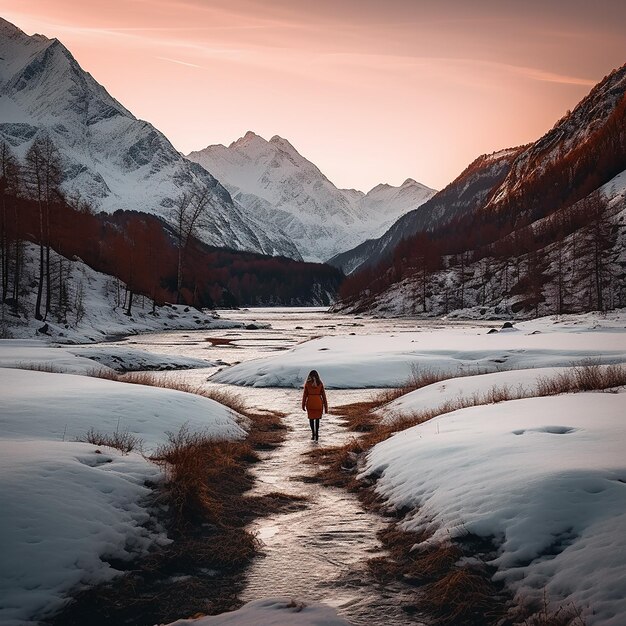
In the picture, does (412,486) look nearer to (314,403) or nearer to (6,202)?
(314,403)

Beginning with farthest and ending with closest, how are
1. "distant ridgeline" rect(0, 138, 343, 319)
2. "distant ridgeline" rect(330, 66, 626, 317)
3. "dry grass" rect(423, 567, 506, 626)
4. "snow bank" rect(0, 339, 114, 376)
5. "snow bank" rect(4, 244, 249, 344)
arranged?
"distant ridgeline" rect(330, 66, 626, 317), "distant ridgeline" rect(0, 138, 343, 319), "snow bank" rect(4, 244, 249, 344), "snow bank" rect(0, 339, 114, 376), "dry grass" rect(423, 567, 506, 626)

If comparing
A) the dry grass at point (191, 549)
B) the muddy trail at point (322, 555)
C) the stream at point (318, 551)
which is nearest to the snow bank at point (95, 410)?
the dry grass at point (191, 549)

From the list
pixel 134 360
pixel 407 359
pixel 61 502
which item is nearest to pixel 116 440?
pixel 61 502

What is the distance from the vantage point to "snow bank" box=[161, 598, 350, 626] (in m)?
5.09

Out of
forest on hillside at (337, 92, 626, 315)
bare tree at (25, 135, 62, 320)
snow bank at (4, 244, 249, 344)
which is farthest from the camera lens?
forest on hillside at (337, 92, 626, 315)

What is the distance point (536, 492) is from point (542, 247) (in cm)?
10897

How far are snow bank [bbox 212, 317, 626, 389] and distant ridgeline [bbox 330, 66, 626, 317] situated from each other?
37433mm

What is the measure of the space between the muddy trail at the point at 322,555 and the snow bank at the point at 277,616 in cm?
29

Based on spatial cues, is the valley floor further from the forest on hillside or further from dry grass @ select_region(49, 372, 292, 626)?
the forest on hillside

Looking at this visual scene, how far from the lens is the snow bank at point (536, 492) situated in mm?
5234

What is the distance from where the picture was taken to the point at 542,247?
106m

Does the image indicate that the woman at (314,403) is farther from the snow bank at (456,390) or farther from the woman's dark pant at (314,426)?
the snow bank at (456,390)

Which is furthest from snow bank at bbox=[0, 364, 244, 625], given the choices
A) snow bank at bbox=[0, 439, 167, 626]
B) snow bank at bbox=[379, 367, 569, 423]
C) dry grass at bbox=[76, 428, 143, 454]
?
snow bank at bbox=[379, 367, 569, 423]

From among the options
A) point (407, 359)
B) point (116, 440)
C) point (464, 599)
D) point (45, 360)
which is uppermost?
point (45, 360)
